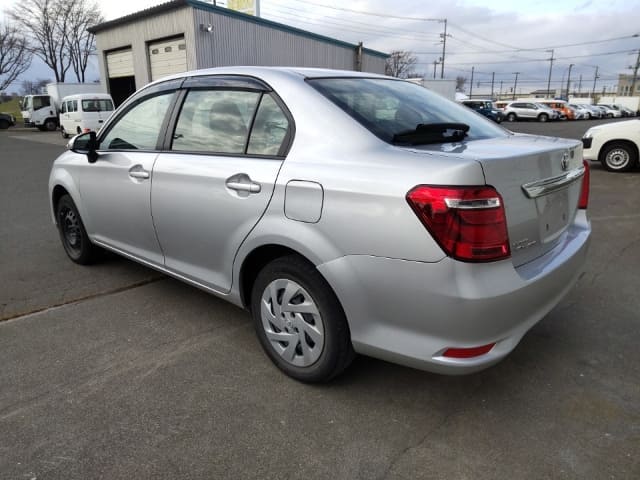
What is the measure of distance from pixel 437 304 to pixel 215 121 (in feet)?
5.93

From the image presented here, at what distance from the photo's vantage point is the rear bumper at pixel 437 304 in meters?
2.03

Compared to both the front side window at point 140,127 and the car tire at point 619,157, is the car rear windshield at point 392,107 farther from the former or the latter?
the car tire at point 619,157

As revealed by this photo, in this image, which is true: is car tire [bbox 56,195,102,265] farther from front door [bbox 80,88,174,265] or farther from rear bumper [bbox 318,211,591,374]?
rear bumper [bbox 318,211,591,374]

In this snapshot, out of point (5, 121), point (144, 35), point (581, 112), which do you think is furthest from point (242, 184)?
point (581, 112)

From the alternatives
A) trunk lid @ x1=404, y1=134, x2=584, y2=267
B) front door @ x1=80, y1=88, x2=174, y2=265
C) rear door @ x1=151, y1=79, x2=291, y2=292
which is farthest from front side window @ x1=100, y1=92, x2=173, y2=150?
trunk lid @ x1=404, y1=134, x2=584, y2=267

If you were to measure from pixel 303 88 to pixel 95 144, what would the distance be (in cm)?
214

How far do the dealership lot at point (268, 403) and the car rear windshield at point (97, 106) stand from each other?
1923 cm

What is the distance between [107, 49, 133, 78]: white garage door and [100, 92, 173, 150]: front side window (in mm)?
22274

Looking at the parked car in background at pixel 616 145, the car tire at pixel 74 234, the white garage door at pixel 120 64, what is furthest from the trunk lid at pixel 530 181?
the white garage door at pixel 120 64

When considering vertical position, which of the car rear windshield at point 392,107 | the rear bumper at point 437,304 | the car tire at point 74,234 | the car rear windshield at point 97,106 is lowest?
the car tire at point 74,234

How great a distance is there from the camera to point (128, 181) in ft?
11.6

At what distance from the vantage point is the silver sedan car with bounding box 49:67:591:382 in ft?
6.73

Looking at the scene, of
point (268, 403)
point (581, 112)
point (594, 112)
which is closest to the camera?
point (268, 403)

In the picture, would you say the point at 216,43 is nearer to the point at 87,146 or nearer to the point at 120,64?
the point at 120,64
